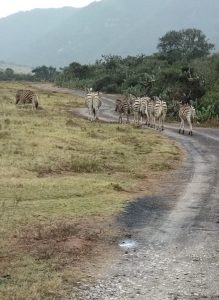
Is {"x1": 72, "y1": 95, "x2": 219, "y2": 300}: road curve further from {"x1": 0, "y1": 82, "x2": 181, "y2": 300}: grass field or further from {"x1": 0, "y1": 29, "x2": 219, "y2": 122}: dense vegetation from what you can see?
{"x1": 0, "y1": 29, "x2": 219, "y2": 122}: dense vegetation

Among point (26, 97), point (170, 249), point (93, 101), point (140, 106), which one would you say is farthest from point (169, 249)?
point (26, 97)

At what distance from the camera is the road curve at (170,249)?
9.25 metres

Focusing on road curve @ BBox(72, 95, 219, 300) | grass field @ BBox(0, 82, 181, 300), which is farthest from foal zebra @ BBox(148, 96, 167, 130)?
road curve @ BBox(72, 95, 219, 300)

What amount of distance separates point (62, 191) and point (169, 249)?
18.2 feet

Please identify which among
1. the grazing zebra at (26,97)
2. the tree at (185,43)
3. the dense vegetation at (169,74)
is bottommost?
the grazing zebra at (26,97)

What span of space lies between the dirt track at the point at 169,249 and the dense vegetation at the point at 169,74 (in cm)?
2586

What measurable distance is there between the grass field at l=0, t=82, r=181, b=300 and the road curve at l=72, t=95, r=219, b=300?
54 cm

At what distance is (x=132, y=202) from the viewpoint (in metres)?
15.6

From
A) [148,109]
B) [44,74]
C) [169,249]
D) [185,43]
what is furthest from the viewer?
[44,74]

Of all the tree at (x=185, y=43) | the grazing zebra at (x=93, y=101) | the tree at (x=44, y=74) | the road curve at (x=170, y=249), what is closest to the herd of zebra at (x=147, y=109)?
the grazing zebra at (x=93, y=101)

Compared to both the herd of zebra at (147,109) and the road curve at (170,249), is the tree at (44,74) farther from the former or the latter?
the road curve at (170,249)

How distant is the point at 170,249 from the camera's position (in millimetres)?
11469

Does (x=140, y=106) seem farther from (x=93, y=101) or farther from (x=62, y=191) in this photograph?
(x=62, y=191)

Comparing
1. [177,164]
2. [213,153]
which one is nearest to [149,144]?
[213,153]
